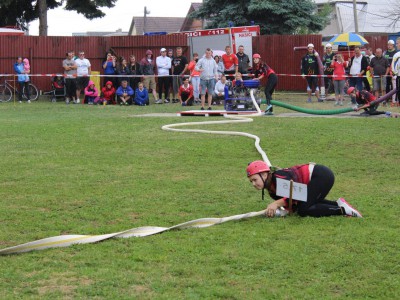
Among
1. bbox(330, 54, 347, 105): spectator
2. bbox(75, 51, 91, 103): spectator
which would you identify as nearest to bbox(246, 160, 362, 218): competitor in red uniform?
bbox(330, 54, 347, 105): spectator

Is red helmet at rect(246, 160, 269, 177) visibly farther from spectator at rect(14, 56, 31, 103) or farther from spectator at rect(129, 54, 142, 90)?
spectator at rect(14, 56, 31, 103)

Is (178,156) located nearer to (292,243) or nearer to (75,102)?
(292,243)

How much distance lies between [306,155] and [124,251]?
6203 millimetres

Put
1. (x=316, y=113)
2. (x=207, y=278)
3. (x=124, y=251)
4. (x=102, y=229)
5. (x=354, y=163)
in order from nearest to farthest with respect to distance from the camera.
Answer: (x=207, y=278), (x=124, y=251), (x=102, y=229), (x=354, y=163), (x=316, y=113)

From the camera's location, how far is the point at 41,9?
3403 centimetres

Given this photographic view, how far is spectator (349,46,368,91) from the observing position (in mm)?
22250

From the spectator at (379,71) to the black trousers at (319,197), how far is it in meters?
15.5

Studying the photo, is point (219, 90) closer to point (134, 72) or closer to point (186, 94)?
point (186, 94)

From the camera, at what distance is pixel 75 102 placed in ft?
81.8

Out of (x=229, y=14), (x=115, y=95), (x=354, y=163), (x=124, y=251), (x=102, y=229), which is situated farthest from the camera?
(x=229, y=14)

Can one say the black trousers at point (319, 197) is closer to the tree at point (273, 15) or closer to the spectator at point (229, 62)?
the spectator at point (229, 62)

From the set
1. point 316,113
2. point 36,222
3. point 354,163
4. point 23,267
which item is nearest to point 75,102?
point 316,113

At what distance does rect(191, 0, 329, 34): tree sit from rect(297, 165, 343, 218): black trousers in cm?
3169

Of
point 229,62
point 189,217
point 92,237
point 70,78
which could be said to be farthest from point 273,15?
point 92,237
